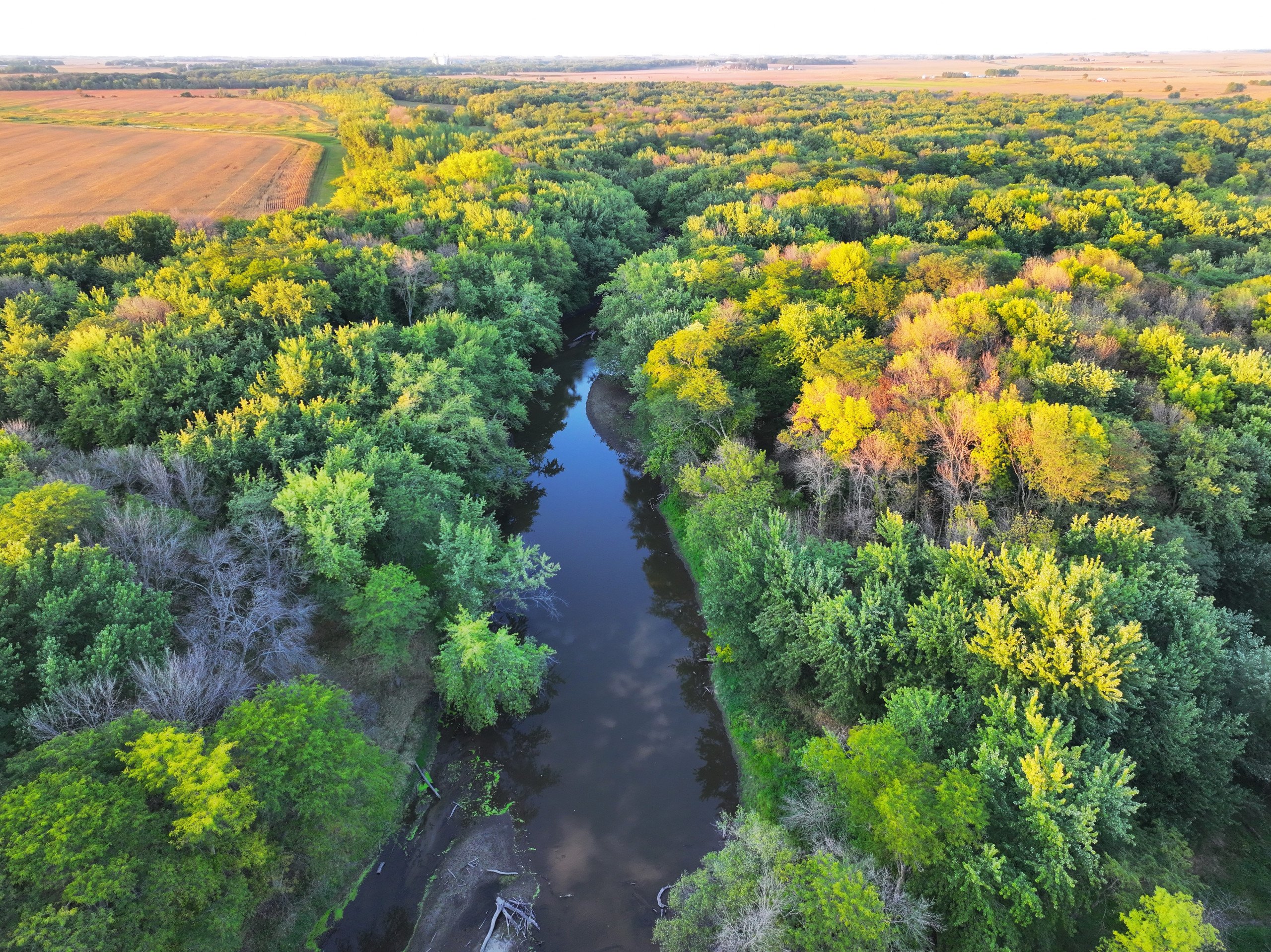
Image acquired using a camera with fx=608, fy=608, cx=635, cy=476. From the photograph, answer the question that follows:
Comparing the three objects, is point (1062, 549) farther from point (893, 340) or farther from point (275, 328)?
point (275, 328)

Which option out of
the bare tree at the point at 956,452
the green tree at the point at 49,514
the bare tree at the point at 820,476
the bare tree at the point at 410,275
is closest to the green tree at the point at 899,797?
the bare tree at the point at 820,476

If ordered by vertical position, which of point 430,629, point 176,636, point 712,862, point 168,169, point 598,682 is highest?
point 168,169

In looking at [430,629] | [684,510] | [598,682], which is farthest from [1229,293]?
[430,629]

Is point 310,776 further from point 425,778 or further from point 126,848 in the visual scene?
point 425,778

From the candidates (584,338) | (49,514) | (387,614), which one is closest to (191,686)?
(387,614)

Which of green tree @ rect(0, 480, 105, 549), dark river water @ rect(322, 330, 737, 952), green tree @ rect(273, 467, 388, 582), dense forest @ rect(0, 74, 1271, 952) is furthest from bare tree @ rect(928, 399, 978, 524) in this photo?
green tree @ rect(0, 480, 105, 549)
